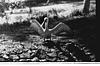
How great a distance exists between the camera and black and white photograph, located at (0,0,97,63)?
78.4 inches

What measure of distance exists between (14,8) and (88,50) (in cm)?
91

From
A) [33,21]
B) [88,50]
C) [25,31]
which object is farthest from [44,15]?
[88,50]

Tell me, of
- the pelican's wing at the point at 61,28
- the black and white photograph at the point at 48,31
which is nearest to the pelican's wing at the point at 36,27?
the black and white photograph at the point at 48,31

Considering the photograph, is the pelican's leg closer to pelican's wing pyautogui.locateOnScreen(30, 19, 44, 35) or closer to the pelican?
the pelican

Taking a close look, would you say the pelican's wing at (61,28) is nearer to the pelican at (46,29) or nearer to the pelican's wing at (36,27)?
the pelican at (46,29)

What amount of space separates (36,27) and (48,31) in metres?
0.13

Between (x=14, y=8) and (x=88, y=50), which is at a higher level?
(x=14, y=8)

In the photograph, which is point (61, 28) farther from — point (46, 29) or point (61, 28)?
point (46, 29)

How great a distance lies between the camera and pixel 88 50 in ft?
6.51

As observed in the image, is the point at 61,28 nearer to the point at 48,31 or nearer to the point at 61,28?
the point at 61,28

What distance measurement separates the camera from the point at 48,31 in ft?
6.71

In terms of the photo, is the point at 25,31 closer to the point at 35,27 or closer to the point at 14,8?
the point at 35,27

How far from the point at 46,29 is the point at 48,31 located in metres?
0.03

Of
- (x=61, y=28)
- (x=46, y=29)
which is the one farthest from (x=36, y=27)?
(x=61, y=28)
